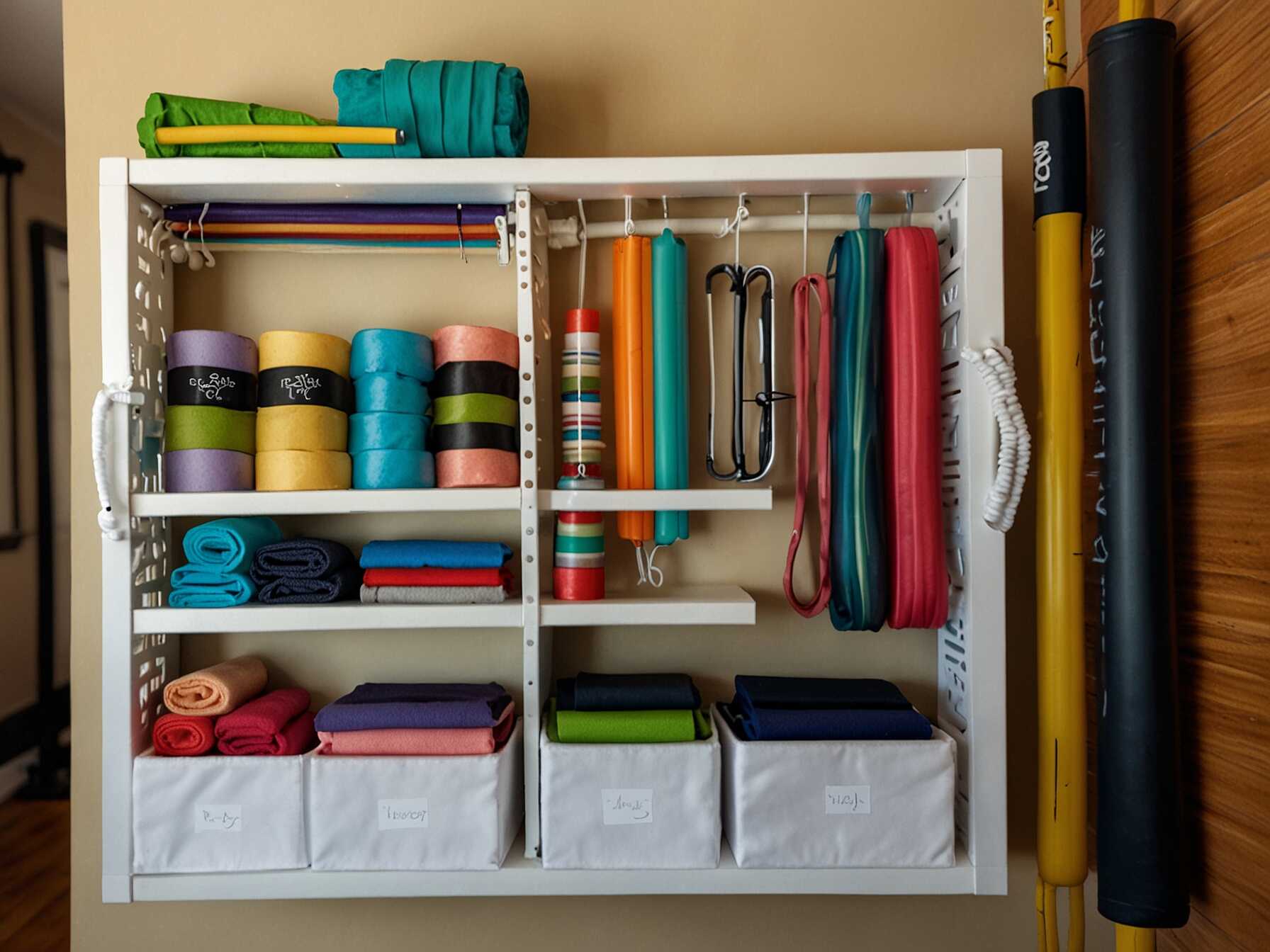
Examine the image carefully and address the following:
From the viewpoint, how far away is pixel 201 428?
1234mm

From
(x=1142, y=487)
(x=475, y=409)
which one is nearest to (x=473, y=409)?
(x=475, y=409)

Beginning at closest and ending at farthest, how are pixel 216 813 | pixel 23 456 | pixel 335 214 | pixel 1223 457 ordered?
1. pixel 1223 457
2. pixel 216 813
3. pixel 335 214
4. pixel 23 456

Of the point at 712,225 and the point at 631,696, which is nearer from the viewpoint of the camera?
the point at 631,696

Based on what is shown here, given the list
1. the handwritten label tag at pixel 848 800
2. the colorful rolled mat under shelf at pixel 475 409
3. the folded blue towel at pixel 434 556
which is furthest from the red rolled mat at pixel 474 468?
the handwritten label tag at pixel 848 800

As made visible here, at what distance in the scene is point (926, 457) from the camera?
1227mm

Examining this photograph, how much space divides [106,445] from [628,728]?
93 cm

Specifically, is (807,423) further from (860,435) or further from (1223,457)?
(1223,457)

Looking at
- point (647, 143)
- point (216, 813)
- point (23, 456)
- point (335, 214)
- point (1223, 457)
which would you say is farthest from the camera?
point (23, 456)

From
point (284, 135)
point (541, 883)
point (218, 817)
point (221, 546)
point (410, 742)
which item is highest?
point (284, 135)

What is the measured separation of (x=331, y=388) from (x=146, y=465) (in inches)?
13.5

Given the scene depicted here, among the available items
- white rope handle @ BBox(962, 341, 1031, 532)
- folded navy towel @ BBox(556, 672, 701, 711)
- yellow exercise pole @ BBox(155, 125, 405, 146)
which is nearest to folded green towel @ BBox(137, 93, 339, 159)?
yellow exercise pole @ BBox(155, 125, 405, 146)

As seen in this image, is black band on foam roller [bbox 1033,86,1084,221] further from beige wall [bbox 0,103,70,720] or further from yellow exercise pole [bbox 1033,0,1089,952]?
beige wall [bbox 0,103,70,720]

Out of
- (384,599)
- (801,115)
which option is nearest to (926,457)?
(801,115)

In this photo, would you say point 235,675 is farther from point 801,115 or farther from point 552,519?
point 801,115
